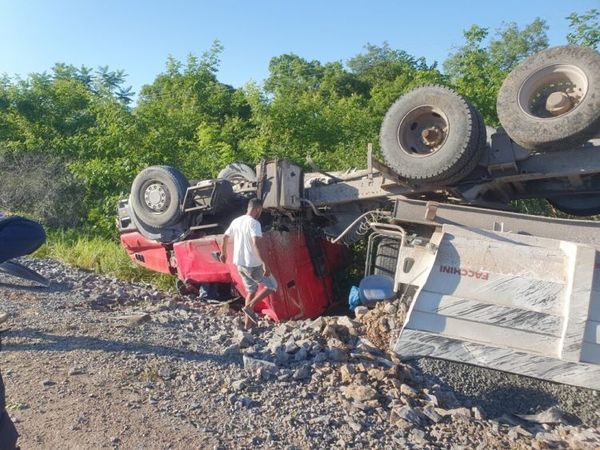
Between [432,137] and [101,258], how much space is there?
19.5ft

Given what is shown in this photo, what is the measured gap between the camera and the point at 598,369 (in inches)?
173

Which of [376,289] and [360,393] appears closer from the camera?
[360,393]

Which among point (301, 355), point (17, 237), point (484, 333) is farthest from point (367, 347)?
point (17, 237)

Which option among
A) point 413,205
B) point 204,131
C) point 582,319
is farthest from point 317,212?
point 204,131

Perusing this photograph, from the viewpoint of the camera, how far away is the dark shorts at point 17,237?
2.56 meters

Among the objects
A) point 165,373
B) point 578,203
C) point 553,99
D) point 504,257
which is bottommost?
point 165,373

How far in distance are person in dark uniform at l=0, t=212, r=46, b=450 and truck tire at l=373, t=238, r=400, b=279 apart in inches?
148

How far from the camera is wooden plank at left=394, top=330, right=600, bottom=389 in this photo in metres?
4.44

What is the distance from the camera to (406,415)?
4195mm

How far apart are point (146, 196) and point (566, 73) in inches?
187

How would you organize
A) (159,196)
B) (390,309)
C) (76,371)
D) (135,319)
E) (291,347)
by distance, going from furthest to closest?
(159,196) < (135,319) < (390,309) < (291,347) < (76,371)

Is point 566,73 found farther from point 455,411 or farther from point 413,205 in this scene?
point 455,411

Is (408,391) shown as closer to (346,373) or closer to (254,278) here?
(346,373)

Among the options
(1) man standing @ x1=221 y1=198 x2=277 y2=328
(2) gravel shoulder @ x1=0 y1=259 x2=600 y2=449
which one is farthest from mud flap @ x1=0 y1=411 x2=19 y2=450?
(1) man standing @ x1=221 y1=198 x2=277 y2=328
